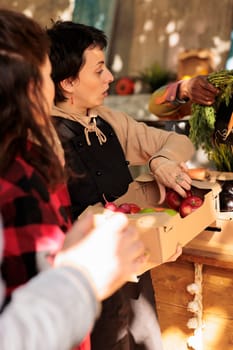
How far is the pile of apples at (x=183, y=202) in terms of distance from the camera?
1.52 meters

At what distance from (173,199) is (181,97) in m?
0.65

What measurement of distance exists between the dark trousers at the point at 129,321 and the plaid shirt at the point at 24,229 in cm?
65

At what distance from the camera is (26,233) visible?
0.83 meters

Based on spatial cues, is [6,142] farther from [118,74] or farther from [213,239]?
[118,74]

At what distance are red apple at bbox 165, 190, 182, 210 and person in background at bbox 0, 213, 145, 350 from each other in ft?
2.76

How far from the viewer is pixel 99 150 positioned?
1.59 meters

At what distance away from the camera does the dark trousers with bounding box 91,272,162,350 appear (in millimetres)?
1477

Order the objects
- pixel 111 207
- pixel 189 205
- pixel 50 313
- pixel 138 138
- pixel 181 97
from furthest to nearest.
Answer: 1. pixel 181 97
2. pixel 138 138
3. pixel 189 205
4. pixel 111 207
5. pixel 50 313

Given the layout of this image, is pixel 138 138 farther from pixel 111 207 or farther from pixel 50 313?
pixel 50 313

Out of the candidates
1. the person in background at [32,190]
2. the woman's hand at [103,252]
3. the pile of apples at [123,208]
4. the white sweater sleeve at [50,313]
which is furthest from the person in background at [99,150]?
the white sweater sleeve at [50,313]

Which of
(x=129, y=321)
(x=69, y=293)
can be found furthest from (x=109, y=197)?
(x=69, y=293)

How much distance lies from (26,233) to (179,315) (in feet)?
3.72

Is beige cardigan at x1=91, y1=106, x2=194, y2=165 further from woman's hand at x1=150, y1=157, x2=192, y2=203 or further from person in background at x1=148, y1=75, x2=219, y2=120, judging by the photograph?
person in background at x1=148, y1=75, x2=219, y2=120

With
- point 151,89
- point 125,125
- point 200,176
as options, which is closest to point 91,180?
point 125,125
